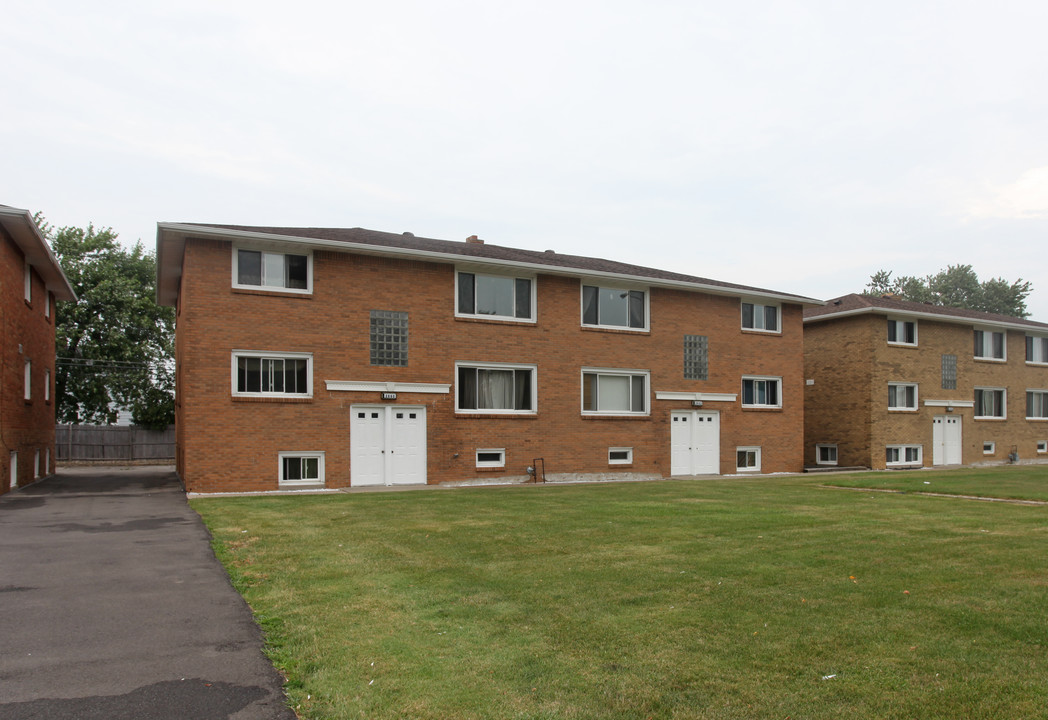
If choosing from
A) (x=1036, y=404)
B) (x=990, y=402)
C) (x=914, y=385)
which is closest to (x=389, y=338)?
(x=914, y=385)

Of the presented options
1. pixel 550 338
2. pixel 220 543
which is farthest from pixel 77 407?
pixel 220 543

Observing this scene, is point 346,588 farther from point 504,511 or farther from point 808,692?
point 504,511

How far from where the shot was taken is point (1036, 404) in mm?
36969

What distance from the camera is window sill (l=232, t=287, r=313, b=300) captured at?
1888cm

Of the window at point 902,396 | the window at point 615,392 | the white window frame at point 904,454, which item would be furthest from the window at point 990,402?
the window at point 615,392

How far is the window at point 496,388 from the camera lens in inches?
862

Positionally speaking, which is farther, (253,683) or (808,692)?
(253,683)

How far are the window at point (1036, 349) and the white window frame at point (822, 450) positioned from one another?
12.3 meters

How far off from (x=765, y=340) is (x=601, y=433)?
25.6 ft

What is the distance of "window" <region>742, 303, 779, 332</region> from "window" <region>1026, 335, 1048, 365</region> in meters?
17.4

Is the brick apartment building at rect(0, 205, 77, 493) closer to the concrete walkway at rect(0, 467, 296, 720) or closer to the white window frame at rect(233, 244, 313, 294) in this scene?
the white window frame at rect(233, 244, 313, 294)

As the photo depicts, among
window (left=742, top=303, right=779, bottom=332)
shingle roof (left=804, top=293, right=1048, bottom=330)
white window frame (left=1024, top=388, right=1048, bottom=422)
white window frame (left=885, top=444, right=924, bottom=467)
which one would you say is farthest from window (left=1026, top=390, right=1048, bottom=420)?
window (left=742, top=303, right=779, bottom=332)

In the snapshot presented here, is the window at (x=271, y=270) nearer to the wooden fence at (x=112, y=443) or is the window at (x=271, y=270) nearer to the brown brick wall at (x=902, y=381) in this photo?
the wooden fence at (x=112, y=443)

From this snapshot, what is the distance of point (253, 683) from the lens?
196 inches
